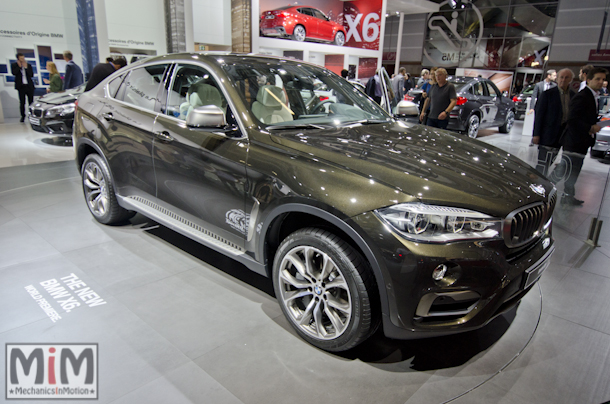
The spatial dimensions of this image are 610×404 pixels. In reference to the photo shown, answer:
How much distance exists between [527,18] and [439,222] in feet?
82.3

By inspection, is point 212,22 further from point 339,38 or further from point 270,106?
point 270,106

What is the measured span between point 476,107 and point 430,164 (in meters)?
7.98

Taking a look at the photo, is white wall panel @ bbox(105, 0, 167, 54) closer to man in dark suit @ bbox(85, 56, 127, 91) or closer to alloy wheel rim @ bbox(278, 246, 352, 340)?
man in dark suit @ bbox(85, 56, 127, 91)

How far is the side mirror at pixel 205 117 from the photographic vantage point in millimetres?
2232

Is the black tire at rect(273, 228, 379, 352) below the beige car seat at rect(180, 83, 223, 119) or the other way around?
below

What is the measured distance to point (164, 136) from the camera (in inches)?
110

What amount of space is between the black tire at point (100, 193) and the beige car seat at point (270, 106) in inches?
66.4

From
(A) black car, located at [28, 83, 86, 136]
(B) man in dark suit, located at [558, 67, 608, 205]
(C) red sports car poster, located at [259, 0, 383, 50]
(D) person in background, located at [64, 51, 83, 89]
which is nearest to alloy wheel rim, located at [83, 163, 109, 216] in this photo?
(A) black car, located at [28, 83, 86, 136]

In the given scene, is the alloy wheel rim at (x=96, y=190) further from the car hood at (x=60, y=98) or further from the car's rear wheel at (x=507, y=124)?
the car's rear wheel at (x=507, y=124)

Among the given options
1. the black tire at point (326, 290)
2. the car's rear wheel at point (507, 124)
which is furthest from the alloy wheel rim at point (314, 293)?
the car's rear wheel at point (507, 124)

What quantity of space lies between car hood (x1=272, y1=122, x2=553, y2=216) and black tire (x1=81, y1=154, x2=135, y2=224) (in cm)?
195

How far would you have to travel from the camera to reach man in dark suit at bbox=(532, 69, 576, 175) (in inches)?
191

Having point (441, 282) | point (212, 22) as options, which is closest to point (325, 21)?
point (212, 22)

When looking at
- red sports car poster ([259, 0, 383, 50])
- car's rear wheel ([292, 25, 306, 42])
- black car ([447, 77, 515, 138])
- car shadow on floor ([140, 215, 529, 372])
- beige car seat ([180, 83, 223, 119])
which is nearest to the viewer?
car shadow on floor ([140, 215, 529, 372])
